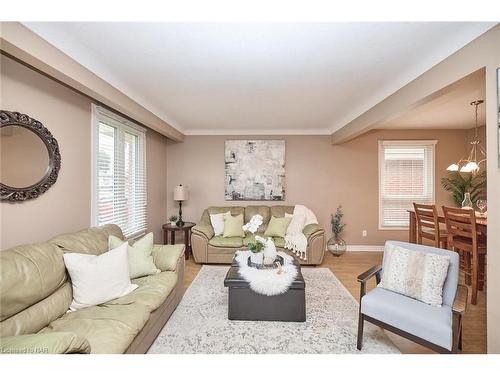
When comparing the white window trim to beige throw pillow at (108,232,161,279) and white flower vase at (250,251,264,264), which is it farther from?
beige throw pillow at (108,232,161,279)

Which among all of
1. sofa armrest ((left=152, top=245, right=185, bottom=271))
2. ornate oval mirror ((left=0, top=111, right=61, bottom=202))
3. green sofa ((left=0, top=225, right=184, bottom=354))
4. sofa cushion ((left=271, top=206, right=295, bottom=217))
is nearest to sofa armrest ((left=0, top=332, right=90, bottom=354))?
green sofa ((left=0, top=225, right=184, bottom=354))

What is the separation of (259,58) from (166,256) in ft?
7.08

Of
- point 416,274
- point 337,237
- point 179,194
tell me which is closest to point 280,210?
point 337,237

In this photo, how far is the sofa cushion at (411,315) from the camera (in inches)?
60.7

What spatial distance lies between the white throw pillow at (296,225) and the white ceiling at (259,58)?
1.97m

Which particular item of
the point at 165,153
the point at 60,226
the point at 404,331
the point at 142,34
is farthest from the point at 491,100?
the point at 165,153

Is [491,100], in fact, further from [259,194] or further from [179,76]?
[259,194]

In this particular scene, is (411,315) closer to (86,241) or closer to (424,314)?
(424,314)

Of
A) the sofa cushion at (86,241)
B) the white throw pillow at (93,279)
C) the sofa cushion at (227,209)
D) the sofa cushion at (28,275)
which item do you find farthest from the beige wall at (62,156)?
the sofa cushion at (227,209)

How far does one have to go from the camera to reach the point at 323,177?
500 cm

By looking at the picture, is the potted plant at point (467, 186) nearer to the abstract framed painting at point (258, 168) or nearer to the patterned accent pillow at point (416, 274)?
the abstract framed painting at point (258, 168)

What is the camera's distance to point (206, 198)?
5.03 meters

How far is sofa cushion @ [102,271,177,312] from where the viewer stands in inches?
73.0

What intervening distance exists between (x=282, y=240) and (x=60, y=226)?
9.88 feet
